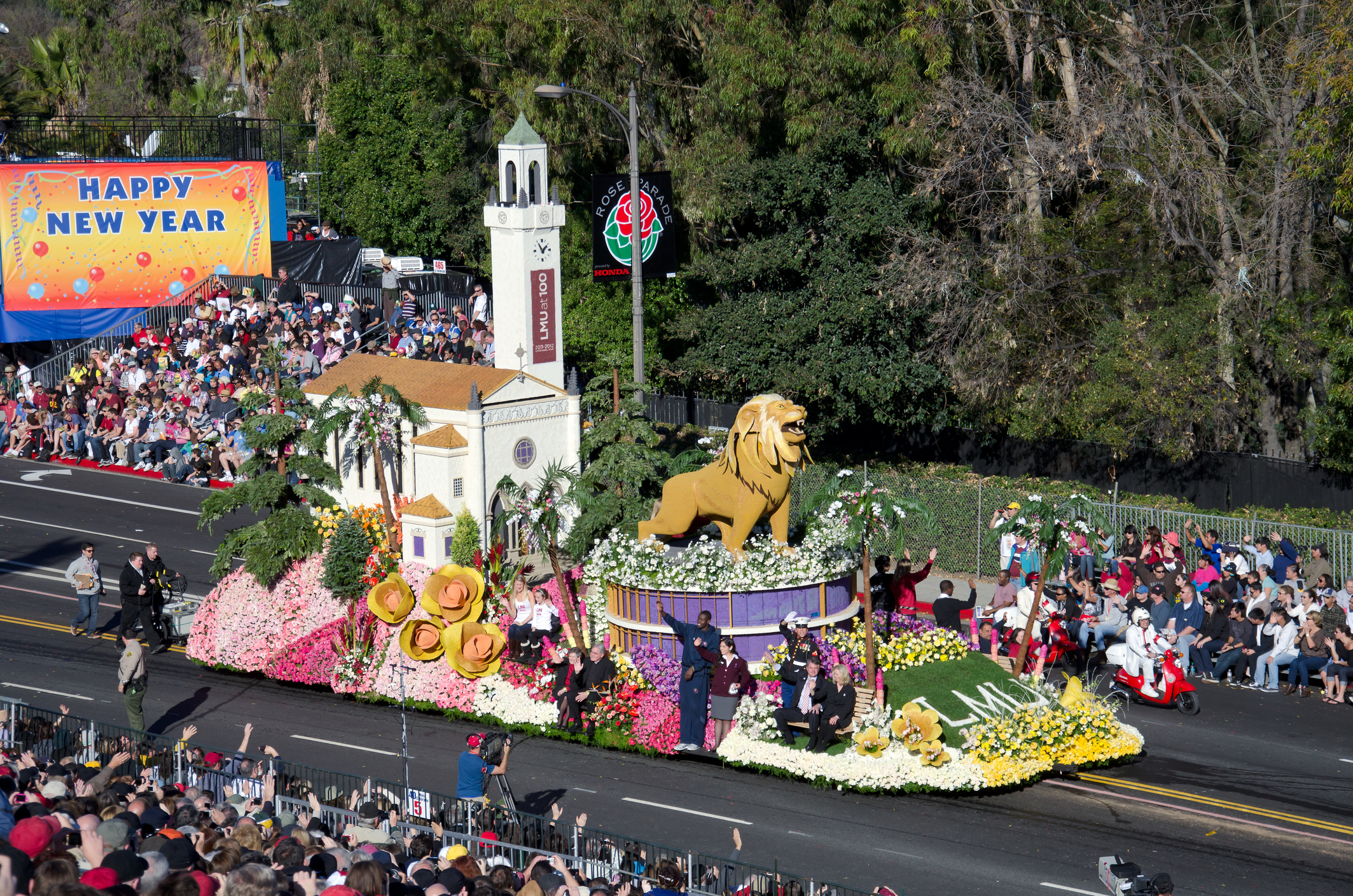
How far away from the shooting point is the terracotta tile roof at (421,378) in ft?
87.7

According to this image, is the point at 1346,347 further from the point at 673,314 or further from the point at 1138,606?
the point at 673,314

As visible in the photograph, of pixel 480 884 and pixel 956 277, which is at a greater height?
pixel 956 277

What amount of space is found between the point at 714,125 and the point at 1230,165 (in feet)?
39.9

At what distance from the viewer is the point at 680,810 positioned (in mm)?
18328

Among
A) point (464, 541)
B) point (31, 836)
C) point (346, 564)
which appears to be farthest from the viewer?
point (464, 541)

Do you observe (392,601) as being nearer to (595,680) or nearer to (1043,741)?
(595,680)

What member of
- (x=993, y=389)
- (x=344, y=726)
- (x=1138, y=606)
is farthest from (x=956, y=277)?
(x=344, y=726)

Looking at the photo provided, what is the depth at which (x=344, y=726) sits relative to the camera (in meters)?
21.4

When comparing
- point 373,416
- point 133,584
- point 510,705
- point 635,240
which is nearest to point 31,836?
point 510,705

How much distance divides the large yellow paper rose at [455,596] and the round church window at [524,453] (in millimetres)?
4449

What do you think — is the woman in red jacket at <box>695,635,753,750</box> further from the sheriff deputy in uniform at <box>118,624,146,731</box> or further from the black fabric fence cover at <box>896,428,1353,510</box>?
the black fabric fence cover at <box>896,428,1353,510</box>

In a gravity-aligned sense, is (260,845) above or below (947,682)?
above

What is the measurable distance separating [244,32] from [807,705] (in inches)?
2203

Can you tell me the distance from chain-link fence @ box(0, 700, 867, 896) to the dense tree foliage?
60.8 ft
